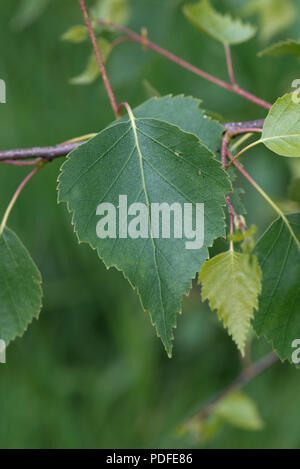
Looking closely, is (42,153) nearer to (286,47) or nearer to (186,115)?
(186,115)

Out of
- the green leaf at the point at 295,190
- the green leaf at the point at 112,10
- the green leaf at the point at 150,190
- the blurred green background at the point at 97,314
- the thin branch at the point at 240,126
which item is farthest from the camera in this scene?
the blurred green background at the point at 97,314

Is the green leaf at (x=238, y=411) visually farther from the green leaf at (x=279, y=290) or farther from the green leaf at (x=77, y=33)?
the green leaf at (x=77, y=33)

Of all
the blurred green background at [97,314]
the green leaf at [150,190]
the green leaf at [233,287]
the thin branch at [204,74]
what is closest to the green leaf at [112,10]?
the thin branch at [204,74]

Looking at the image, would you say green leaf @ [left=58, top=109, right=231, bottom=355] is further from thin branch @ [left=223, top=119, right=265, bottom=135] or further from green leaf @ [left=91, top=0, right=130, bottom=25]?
green leaf @ [left=91, top=0, right=130, bottom=25]

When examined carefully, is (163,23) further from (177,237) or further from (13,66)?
(177,237)

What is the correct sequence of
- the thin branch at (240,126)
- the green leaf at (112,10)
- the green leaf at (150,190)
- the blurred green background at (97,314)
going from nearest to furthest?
the green leaf at (150,190) → the thin branch at (240,126) → the green leaf at (112,10) → the blurred green background at (97,314)

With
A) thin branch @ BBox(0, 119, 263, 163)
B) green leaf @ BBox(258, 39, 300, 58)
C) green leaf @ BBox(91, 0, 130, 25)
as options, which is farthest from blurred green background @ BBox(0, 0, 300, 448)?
thin branch @ BBox(0, 119, 263, 163)
